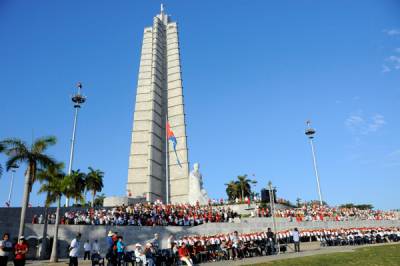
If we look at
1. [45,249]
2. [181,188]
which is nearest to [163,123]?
[181,188]

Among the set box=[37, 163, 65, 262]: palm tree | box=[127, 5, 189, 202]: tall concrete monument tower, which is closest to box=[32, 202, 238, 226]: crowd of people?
box=[37, 163, 65, 262]: palm tree

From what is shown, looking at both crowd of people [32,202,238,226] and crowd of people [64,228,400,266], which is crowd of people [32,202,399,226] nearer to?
crowd of people [32,202,238,226]

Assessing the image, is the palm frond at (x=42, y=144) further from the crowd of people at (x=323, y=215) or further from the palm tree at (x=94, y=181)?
the palm tree at (x=94, y=181)

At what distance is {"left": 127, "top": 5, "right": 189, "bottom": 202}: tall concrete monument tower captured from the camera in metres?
50.9

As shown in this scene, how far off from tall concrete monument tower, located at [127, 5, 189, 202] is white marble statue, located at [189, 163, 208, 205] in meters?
4.51

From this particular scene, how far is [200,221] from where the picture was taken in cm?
2962

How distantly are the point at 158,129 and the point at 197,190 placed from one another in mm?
15056

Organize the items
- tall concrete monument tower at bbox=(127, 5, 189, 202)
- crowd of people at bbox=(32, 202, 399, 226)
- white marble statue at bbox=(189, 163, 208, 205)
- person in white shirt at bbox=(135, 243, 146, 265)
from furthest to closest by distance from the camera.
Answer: tall concrete monument tower at bbox=(127, 5, 189, 202)
white marble statue at bbox=(189, 163, 208, 205)
crowd of people at bbox=(32, 202, 399, 226)
person in white shirt at bbox=(135, 243, 146, 265)

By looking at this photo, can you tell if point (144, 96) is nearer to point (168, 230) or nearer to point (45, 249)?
point (168, 230)

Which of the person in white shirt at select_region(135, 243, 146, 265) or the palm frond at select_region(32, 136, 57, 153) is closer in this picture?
the person in white shirt at select_region(135, 243, 146, 265)


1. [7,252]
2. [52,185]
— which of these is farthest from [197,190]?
[7,252]

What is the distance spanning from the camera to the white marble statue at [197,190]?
44.0 meters

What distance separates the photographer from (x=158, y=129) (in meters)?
55.0

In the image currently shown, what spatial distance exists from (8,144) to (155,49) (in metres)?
43.7
